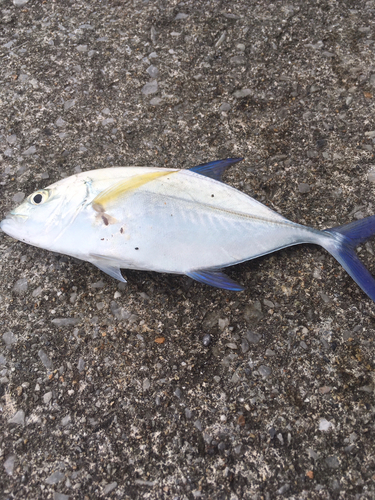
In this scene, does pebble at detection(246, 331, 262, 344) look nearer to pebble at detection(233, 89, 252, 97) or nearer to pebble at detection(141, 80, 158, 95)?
pebble at detection(233, 89, 252, 97)

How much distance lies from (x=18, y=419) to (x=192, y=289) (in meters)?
0.98

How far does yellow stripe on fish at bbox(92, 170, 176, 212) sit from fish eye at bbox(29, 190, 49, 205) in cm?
27

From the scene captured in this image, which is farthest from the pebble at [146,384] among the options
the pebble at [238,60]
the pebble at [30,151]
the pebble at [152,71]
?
the pebble at [238,60]

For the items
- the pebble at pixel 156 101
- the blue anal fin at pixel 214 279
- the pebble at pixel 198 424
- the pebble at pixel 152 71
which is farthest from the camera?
the pebble at pixel 152 71

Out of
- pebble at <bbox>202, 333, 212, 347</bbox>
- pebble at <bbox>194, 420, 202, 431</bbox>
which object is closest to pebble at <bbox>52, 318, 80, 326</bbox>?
pebble at <bbox>202, 333, 212, 347</bbox>

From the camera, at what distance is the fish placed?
1.84m

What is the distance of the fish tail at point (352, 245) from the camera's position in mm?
1850

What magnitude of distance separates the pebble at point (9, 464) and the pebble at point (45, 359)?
0.39 m

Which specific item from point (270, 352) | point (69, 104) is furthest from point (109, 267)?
point (69, 104)

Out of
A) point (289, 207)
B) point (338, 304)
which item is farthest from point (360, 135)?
point (338, 304)

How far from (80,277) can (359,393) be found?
1.43 metres

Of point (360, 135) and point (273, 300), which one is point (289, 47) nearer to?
point (360, 135)

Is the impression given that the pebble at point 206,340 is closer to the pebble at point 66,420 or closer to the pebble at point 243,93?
the pebble at point 66,420

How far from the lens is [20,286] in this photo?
209cm
